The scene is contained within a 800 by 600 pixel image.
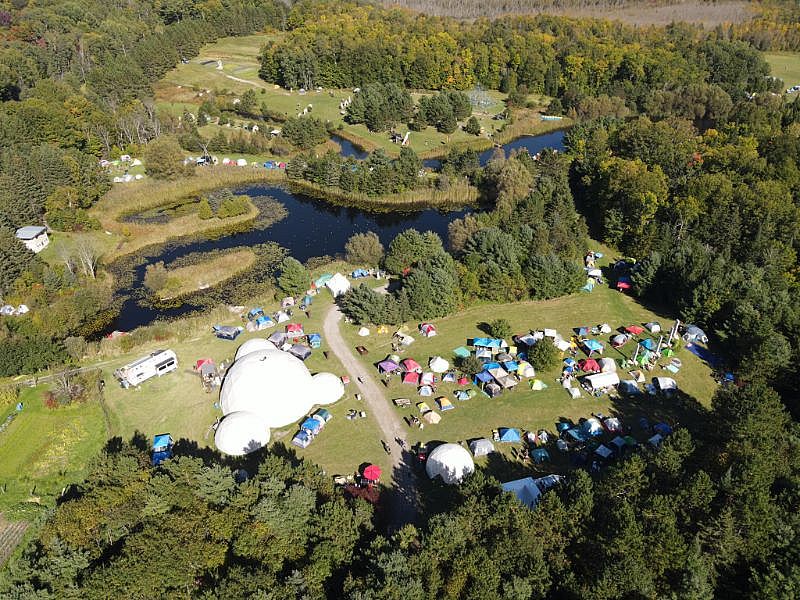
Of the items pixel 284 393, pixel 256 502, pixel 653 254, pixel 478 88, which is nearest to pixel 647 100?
pixel 478 88

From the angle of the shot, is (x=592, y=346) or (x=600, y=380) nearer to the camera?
(x=600, y=380)

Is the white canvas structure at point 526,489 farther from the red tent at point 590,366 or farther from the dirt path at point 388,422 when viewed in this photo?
the red tent at point 590,366

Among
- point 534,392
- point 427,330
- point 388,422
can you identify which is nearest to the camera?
point 388,422

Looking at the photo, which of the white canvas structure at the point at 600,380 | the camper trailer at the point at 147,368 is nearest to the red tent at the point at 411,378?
the white canvas structure at the point at 600,380

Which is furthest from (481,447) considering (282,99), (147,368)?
(282,99)

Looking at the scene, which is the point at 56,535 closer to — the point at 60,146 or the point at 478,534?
the point at 478,534

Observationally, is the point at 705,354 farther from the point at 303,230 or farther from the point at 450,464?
the point at 303,230
